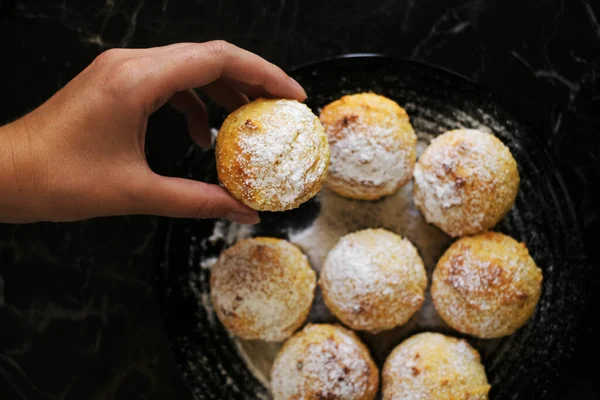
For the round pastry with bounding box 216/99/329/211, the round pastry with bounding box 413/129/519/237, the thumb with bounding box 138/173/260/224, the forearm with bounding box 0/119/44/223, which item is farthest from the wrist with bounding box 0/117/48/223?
the round pastry with bounding box 413/129/519/237

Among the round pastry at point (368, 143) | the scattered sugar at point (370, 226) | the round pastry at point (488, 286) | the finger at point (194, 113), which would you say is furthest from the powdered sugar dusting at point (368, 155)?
the finger at point (194, 113)

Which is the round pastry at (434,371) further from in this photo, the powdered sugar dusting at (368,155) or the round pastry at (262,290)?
the powdered sugar dusting at (368,155)

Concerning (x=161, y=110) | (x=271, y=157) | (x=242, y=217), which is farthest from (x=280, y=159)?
(x=161, y=110)

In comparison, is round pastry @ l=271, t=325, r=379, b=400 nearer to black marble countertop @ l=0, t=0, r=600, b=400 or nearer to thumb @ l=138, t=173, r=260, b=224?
black marble countertop @ l=0, t=0, r=600, b=400

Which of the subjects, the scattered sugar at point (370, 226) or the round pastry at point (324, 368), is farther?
the scattered sugar at point (370, 226)

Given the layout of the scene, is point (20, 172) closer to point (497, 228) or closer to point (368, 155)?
point (368, 155)
